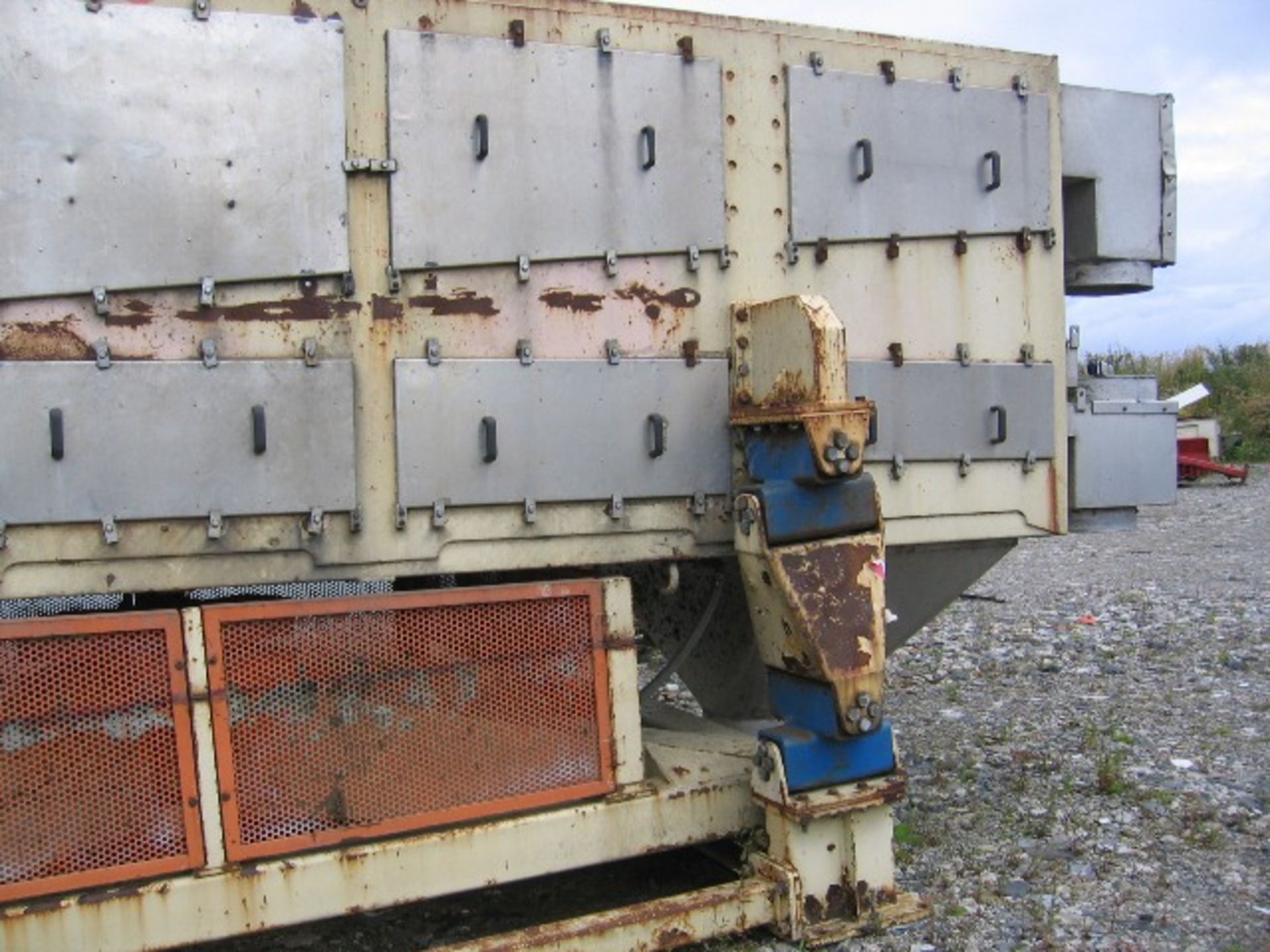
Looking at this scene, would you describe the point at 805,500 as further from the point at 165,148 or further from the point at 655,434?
the point at 165,148

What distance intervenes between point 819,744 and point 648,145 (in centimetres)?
172

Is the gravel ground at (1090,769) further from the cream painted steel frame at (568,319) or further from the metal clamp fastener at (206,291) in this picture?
the metal clamp fastener at (206,291)

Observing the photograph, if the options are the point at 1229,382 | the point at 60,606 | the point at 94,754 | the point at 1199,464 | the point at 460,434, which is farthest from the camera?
the point at 1229,382

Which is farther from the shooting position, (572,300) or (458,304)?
(572,300)

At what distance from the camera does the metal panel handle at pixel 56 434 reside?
2750 millimetres

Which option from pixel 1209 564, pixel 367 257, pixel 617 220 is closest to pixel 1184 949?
pixel 617 220

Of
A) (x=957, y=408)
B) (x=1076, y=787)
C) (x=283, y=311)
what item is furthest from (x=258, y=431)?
(x=1076, y=787)

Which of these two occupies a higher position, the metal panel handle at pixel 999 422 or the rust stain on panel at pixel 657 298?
the rust stain on panel at pixel 657 298

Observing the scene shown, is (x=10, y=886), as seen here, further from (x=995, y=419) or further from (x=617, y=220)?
(x=995, y=419)

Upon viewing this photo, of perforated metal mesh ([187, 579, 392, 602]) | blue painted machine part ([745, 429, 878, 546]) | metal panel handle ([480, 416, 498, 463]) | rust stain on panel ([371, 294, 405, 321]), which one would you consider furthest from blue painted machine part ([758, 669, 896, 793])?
rust stain on panel ([371, 294, 405, 321])

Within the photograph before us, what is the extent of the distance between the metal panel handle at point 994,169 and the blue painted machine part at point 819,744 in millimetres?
1709

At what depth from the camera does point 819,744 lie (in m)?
3.22

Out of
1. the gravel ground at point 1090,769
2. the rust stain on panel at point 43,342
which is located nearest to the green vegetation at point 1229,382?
the gravel ground at point 1090,769

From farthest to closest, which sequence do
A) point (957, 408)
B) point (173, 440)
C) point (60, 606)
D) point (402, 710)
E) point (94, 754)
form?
point (957, 408)
point (60, 606)
point (402, 710)
point (173, 440)
point (94, 754)
